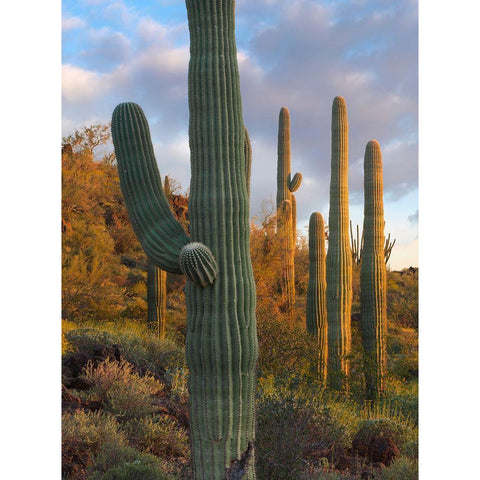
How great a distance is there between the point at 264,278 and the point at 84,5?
8.13 metres

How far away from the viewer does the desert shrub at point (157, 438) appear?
23.7 ft

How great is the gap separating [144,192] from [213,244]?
0.90 m

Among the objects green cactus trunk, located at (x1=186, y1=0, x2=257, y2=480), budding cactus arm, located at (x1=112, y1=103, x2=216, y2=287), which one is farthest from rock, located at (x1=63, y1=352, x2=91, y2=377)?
green cactus trunk, located at (x1=186, y1=0, x2=257, y2=480)

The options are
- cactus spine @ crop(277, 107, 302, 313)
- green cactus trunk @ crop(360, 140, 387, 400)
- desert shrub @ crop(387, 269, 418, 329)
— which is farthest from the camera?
desert shrub @ crop(387, 269, 418, 329)

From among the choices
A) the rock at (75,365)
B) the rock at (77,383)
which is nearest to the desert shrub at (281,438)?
the rock at (77,383)

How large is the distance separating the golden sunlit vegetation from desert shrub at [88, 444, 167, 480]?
0.04 feet

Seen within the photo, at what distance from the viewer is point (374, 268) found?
40.3 feet

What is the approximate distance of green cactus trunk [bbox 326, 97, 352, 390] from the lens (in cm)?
1211

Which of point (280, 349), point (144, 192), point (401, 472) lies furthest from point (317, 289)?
point (144, 192)

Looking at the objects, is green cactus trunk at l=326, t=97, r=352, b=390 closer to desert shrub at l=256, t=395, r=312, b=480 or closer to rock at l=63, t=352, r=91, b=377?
rock at l=63, t=352, r=91, b=377

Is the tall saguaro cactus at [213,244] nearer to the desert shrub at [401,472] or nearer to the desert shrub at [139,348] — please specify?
the desert shrub at [401,472]

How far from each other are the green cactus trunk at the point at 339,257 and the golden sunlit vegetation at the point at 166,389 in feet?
1.38

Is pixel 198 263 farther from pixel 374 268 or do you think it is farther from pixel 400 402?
pixel 374 268

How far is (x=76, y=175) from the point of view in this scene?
1695 cm
